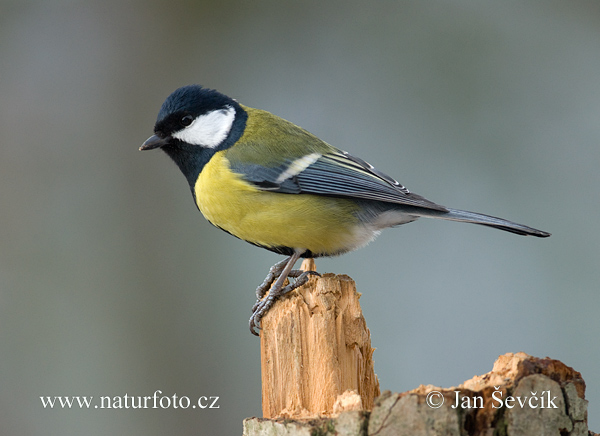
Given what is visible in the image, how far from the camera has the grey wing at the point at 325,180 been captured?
250cm

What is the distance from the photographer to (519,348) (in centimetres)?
351

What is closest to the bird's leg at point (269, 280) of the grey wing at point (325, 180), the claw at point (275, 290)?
the claw at point (275, 290)

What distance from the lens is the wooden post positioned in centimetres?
189

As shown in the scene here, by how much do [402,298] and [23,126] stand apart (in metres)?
3.13

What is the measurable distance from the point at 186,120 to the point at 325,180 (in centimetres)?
71

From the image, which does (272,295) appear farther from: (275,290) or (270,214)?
(270,214)

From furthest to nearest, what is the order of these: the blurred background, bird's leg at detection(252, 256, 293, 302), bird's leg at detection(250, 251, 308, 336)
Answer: the blurred background → bird's leg at detection(252, 256, 293, 302) → bird's leg at detection(250, 251, 308, 336)

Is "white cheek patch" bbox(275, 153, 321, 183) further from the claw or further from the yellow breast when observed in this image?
the claw

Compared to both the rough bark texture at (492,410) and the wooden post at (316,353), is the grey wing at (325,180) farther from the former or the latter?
the rough bark texture at (492,410)

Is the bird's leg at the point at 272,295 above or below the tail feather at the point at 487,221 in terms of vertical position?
below

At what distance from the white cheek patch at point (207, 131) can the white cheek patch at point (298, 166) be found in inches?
14.3

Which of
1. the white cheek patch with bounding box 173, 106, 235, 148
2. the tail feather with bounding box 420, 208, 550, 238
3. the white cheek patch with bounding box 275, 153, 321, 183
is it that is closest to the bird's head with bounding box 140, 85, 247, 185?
the white cheek patch with bounding box 173, 106, 235, 148

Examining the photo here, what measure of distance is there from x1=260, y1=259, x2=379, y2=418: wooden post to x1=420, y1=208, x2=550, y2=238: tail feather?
0.61 metres

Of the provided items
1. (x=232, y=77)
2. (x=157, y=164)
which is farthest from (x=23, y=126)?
(x=232, y=77)
